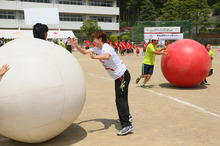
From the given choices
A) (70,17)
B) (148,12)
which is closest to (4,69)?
(70,17)

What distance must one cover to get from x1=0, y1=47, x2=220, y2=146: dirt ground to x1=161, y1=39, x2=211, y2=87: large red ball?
478 mm

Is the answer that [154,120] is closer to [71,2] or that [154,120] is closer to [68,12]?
[68,12]

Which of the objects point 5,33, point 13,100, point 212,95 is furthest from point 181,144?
point 5,33

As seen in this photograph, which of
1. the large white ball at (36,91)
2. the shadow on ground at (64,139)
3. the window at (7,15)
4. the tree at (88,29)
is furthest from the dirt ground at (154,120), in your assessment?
the window at (7,15)

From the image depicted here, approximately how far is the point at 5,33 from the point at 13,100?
3401cm

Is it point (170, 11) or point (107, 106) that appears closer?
point (107, 106)

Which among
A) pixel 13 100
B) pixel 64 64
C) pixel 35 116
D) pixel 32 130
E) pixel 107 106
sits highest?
pixel 64 64

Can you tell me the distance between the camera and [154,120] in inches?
228

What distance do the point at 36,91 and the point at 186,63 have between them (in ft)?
20.5

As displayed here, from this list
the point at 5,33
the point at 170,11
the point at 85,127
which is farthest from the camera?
the point at 170,11

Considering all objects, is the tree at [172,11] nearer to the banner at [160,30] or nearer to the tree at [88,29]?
the banner at [160,30]

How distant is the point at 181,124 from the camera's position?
547cm

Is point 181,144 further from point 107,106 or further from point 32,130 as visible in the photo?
point 107,106

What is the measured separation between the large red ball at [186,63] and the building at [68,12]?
165 ft
